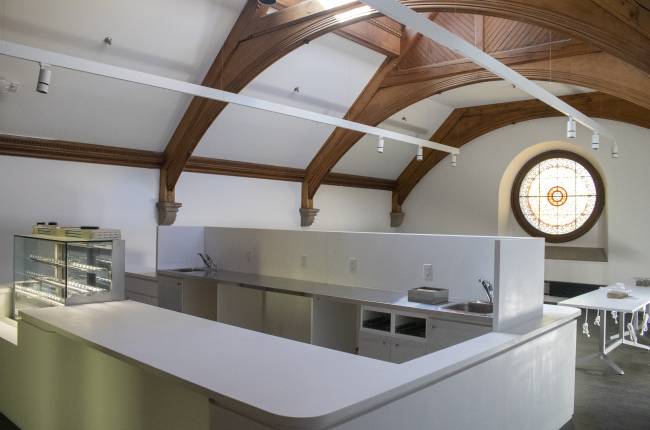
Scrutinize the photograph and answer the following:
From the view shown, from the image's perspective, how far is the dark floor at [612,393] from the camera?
4.23 meters

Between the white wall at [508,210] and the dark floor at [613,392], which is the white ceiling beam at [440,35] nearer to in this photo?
the dark floor at [613,392]

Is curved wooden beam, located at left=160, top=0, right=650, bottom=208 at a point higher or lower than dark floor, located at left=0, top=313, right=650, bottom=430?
higher

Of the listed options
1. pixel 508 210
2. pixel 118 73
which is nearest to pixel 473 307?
pixel 118 73

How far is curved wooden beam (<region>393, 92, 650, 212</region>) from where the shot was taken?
8.81 meters

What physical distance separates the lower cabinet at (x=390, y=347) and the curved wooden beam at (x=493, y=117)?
6.48 metres

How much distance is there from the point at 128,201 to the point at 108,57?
213 cm

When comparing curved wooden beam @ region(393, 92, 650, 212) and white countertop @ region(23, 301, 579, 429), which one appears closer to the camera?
white countertop @ region(23, 301, 579, 429)

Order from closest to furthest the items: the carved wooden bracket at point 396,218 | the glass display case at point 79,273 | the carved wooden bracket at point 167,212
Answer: the glass display case at point 79,273 < the carved wooden bracket at point 167,212 < the carved wooden bracket at point 396,218

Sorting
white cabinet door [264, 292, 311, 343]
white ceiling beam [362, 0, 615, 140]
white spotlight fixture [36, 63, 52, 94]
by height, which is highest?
white ceiling beam [362, 0, 615, 140]

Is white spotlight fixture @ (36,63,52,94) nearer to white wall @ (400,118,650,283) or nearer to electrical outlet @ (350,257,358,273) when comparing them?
electrical outlet @ (350,257,358,273)

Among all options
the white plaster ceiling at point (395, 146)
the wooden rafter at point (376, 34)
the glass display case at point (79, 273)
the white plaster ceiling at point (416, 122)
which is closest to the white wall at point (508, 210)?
the white plaster ceiling at point (416, 122)

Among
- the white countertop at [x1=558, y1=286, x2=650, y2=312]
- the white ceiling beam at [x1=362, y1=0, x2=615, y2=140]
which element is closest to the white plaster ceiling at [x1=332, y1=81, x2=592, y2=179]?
the white countertop at [x1=558, y1=286, x2=650, y2=312]

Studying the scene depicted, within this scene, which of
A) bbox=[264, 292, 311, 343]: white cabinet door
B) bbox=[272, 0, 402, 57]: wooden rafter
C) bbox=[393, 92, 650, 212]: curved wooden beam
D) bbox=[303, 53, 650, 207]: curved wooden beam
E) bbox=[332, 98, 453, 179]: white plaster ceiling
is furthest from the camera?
bbox=[332, 98, 453, 179]: white plaster ceiling

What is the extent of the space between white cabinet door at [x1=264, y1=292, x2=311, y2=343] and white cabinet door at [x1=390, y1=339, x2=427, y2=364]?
4.61ft
